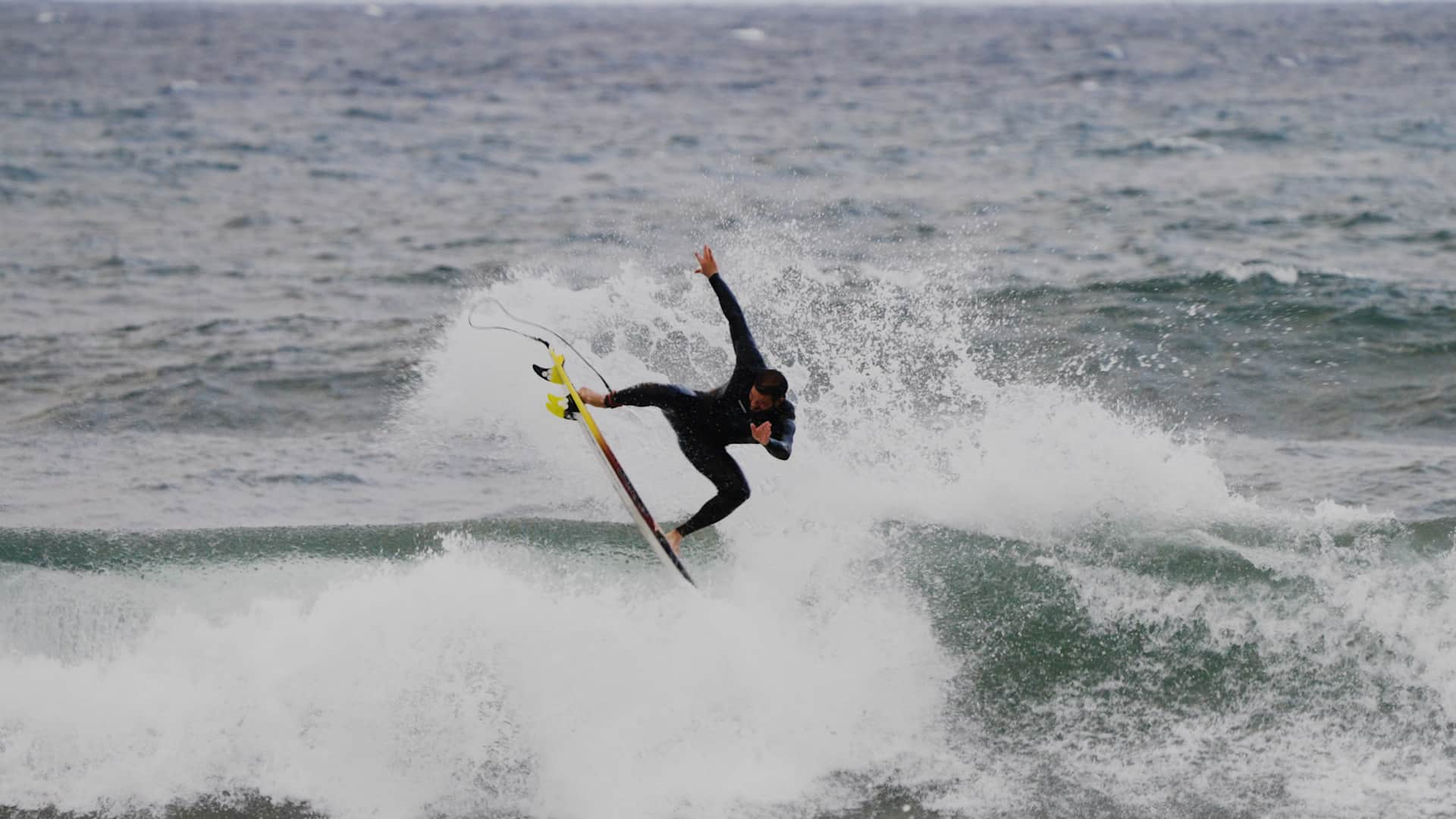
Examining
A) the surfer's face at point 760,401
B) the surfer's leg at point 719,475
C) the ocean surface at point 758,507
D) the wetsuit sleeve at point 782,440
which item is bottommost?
the ocean surface at point 758,507

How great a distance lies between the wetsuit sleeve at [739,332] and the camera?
7543mm

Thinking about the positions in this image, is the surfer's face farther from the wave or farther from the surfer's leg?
the wave

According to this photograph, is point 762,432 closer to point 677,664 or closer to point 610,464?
point 610,464

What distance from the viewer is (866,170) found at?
2520 centimetres

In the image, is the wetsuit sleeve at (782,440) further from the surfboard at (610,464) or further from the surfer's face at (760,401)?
the surfboard at (610,464)

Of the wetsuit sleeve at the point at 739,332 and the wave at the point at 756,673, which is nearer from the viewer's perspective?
the wave at the point at 756,673

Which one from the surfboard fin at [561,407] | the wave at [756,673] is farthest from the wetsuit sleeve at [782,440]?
the wave at [756,673]

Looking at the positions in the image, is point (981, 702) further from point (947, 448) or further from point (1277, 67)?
point (1277, 67)

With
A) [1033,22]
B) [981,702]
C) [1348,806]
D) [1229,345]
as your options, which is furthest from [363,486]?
[1033,22]

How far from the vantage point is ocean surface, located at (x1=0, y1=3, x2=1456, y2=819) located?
24.6ft

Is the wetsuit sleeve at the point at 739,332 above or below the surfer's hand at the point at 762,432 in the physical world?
above

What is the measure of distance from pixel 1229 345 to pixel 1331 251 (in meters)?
4.35

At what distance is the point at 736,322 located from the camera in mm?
7590

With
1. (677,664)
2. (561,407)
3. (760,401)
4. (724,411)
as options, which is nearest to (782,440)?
(760,401)
